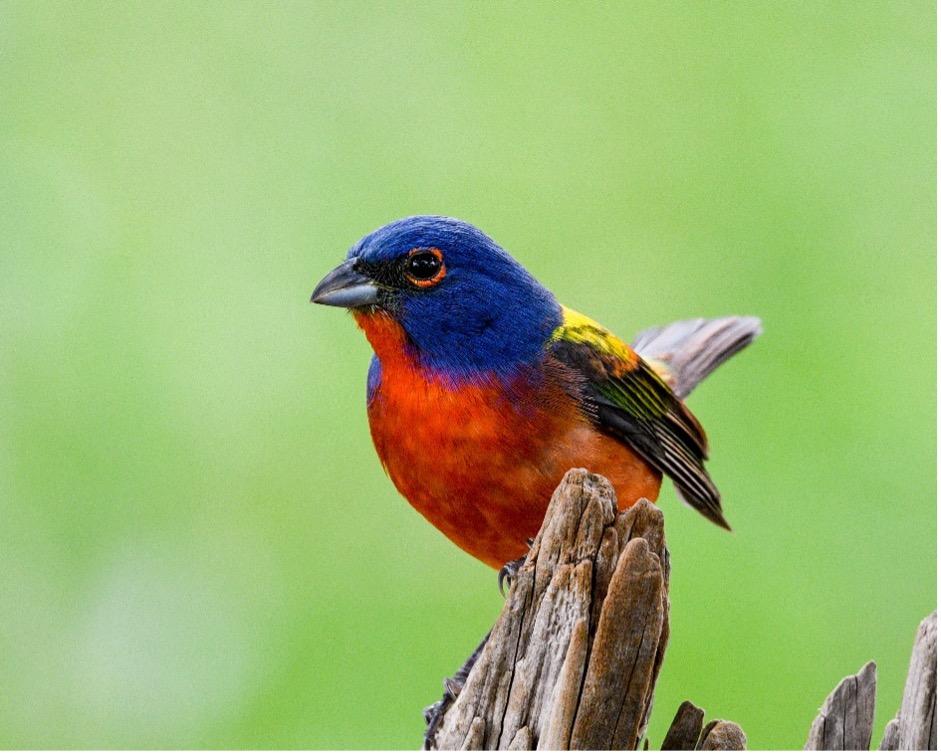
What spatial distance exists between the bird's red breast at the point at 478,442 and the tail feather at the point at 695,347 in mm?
1501

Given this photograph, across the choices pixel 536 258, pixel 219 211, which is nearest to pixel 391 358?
pixel 536 258

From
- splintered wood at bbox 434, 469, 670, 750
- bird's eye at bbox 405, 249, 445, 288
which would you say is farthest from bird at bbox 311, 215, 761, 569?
splintered wood at bbox 434, 469, 670, 750

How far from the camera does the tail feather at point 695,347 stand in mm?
5441

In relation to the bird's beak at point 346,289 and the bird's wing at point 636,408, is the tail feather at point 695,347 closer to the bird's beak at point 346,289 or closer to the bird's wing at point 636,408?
the bird's wing at point 636,408

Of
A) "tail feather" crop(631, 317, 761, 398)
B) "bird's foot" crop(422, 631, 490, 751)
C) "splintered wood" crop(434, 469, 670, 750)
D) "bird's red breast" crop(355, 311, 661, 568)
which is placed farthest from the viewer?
"tail feather" crop(631, 317, 761, 398)

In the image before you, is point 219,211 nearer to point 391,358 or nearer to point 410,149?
point 410,149

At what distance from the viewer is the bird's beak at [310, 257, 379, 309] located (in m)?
3.84

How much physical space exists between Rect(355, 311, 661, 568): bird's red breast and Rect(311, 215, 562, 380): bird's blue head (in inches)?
1.8

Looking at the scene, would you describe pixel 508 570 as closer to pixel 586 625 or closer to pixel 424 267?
pixel 586 625

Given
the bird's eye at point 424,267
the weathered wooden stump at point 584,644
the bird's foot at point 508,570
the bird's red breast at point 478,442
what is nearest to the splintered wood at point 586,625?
the weathered wooden stump at point 584,644

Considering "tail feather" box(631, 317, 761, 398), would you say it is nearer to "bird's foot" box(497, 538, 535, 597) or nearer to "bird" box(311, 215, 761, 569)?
"bird" box(311, 215, 761, 569)

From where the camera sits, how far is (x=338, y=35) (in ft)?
17.3

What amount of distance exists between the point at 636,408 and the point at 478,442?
2.38ft

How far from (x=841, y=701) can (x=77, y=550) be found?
10.2 ft
